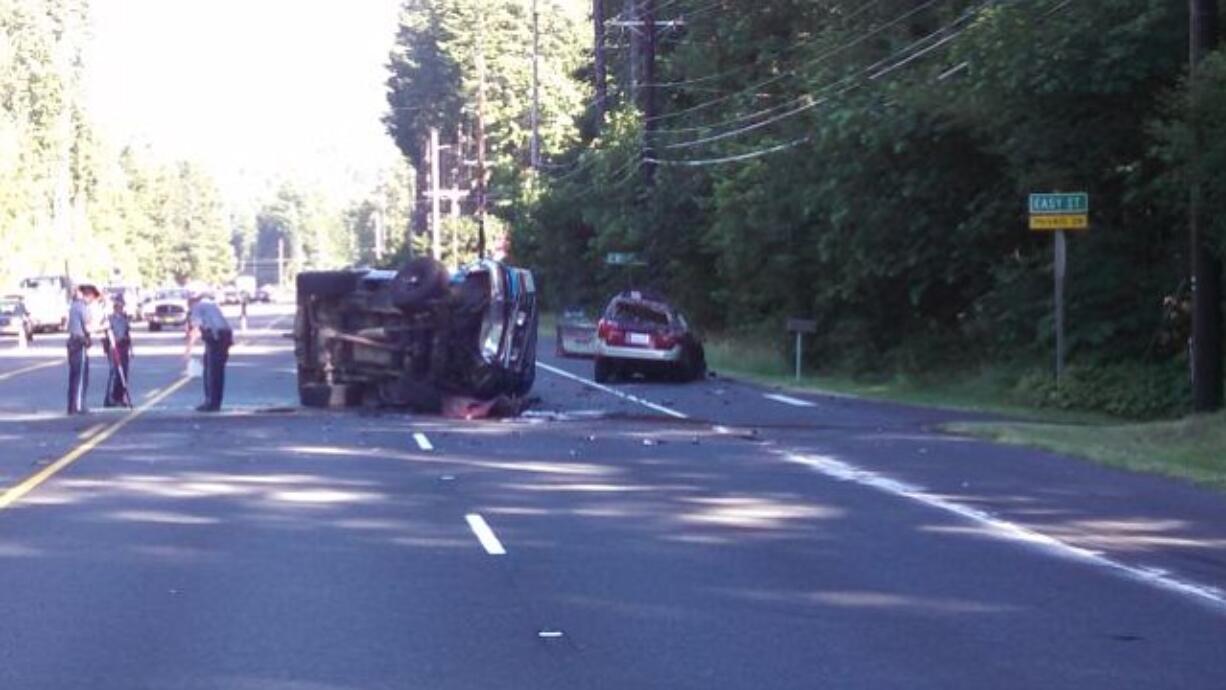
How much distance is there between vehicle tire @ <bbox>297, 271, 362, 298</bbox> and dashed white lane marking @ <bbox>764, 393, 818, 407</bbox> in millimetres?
7765

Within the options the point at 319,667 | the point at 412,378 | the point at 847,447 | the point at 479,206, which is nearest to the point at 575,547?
the point at 319,667

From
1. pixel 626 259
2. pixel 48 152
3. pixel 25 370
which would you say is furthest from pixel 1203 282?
pixel 48 152

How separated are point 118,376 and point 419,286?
5.13m

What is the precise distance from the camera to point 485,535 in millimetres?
15055

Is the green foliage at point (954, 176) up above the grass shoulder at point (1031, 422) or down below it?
above

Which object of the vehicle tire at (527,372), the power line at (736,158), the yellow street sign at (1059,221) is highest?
the power line at (736,158)

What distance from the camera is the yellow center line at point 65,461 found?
58.6ft

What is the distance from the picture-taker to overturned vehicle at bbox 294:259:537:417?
2864cm

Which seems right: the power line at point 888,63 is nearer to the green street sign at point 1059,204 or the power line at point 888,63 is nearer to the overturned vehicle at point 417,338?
the green street sign at point 1059,204

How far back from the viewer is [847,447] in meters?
23.5

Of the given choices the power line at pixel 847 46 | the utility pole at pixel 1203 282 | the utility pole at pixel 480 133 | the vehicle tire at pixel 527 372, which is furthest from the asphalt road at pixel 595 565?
the utility pole at pixel 480 133

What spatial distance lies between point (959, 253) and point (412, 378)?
12.9 meters

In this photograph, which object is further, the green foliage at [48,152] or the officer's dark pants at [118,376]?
the green foliage at [48,152]

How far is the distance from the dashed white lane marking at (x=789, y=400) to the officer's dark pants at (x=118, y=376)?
1082cm
